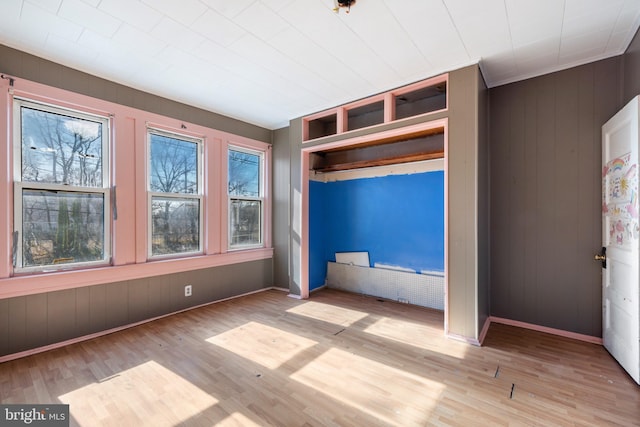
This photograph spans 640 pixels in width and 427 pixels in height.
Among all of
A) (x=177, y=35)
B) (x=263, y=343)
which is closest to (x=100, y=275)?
(x=263, y=343)

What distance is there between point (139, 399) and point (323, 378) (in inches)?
52.6

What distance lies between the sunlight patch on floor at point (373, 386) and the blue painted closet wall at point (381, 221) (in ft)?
6.56

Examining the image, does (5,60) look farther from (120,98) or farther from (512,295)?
(512,295)

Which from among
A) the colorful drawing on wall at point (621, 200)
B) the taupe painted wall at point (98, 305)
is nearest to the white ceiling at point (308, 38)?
the colorful drawing on wall at point (621, 200)

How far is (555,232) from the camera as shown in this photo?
3.03 meters

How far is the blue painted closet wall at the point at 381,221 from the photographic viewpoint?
3941mm

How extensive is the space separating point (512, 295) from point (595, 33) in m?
2.65

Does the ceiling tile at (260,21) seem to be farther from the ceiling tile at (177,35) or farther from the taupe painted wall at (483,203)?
the taupe painted wall at (483,203)

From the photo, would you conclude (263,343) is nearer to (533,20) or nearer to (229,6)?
(229,6)

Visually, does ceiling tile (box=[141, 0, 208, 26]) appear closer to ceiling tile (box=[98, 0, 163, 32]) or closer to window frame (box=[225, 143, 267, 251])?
ceiling tile (box=[98, 0, 163, 32])

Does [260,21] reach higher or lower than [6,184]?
higher

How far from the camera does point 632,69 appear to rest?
8.13 ft

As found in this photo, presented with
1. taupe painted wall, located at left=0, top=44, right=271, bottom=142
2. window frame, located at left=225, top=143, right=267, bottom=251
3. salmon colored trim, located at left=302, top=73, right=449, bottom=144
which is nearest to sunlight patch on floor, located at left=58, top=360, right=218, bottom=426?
window frame, located at left=225, top=143, right=267, bottom=251

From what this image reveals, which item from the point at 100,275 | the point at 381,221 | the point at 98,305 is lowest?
the point at 98,305
